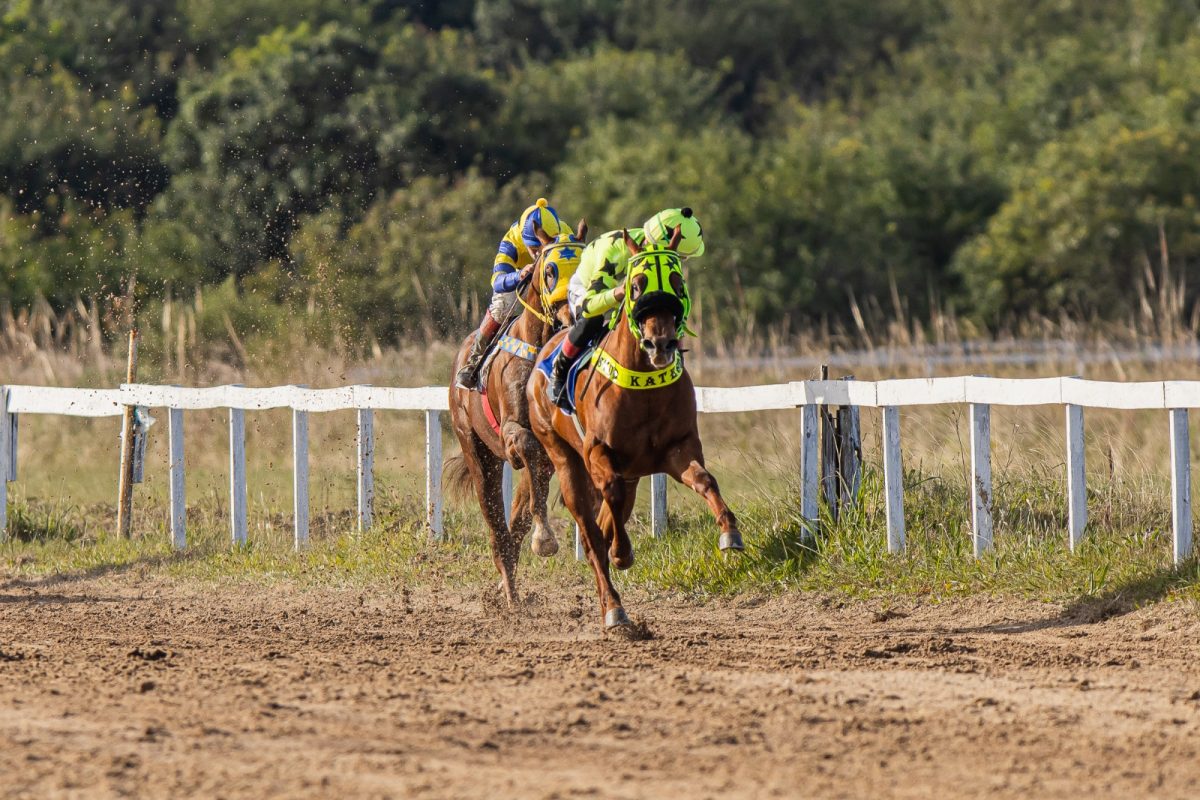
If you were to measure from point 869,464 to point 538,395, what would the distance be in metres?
2.25

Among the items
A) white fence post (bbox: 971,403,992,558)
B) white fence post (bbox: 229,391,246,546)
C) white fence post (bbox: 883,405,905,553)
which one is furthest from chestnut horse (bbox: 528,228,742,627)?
white fence post (bbox: 229,391,246,546)

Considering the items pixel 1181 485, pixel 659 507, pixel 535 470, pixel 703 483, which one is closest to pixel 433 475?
pixel 659 507

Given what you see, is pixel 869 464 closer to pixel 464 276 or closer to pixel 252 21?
pixel 464 276

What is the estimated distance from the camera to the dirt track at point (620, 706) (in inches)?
206

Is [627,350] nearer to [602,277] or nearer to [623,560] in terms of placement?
[602,277]

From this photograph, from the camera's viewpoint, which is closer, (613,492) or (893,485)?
(613,492)

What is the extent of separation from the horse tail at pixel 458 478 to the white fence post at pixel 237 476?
6.58 ft

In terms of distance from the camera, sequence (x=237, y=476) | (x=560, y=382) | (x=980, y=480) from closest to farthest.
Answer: (x=560, y=382) → (x=980, y=480) → (x=237, y=476)

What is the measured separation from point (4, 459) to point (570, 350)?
693 centimetres

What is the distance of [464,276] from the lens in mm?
24234

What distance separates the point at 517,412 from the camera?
32.6 ft

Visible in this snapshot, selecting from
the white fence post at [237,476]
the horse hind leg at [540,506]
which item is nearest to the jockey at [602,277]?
the horse hind leg at [540,506]

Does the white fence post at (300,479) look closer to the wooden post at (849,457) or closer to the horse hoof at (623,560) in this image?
the wooden post at (849,457)

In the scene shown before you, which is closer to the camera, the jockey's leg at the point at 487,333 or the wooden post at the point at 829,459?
the wooden post at the point at 829,459
